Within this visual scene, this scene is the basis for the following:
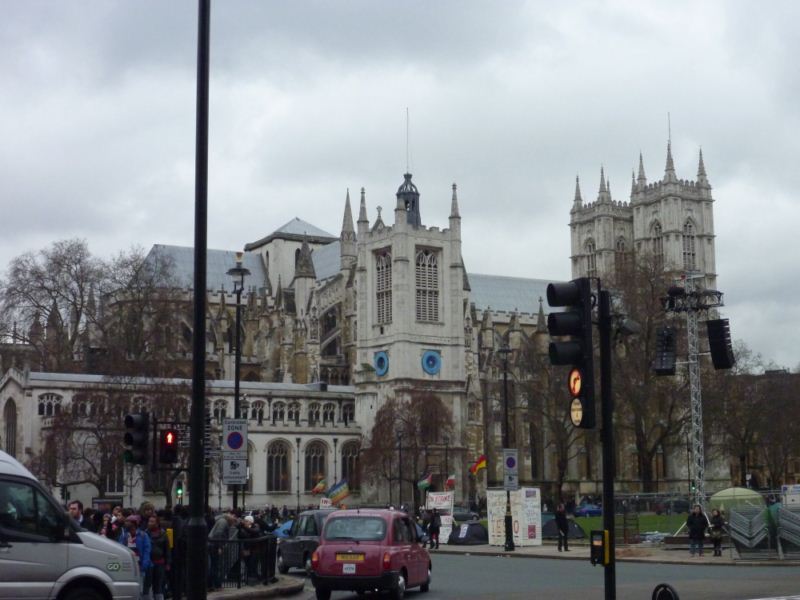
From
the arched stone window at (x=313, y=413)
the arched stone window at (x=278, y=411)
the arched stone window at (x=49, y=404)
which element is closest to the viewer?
the arched stone window at (x=49, y=404)

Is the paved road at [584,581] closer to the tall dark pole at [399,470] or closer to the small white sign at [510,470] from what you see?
the small white sign at [510,470]

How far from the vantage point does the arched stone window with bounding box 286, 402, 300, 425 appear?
267 ft

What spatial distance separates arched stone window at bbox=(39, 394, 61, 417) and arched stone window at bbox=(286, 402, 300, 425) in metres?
17.4

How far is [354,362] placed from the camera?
92500mm

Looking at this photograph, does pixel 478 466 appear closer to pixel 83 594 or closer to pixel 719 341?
pixel 719 341

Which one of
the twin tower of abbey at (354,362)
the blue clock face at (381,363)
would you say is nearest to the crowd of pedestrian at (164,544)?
the twin tower of abbey at (354,362)

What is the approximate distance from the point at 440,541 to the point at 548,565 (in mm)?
16206

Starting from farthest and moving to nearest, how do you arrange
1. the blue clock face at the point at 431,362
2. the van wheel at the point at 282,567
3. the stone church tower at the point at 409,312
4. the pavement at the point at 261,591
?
the blue clock face at the point at 431,362 → the stone church tower at the point at 409,312 → the van wheel at the point at 282,567 → the pavement at the point at 261,591

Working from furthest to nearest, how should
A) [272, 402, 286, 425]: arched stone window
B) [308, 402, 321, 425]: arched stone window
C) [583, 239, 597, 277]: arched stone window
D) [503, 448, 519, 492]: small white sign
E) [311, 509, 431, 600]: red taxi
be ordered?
[583, 239, 597, 277]: arched stone window
[308, 402, 321, 425]: arched stone window
[272, 402, 286, 425]: arched stone window
[503, 448, 519, 492]: small white sign
[311, 509, 431, 600]: red taxi

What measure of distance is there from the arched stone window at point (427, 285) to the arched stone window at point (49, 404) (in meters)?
27.8

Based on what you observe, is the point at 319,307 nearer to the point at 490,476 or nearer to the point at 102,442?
the point at 490,476

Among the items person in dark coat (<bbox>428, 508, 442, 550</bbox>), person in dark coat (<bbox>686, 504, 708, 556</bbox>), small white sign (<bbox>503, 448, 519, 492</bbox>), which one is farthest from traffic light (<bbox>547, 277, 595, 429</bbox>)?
person in dark coat (<bbox>428, 508, 442, 550</bbox>)

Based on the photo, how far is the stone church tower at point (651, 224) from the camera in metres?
124

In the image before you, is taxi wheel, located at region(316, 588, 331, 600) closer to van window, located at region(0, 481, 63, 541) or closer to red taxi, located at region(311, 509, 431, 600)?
red taxi, located at region(311, 509, 431, 600)
